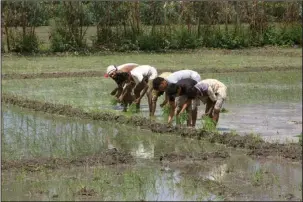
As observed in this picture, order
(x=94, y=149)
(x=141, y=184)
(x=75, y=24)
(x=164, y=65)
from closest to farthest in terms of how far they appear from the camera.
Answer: (x=141, y=184), (x=94, y=149), (x=164, y=65), (x=75, y=24)

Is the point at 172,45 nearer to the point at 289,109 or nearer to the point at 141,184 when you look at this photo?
the point at 289,109

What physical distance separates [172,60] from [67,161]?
45.0ft

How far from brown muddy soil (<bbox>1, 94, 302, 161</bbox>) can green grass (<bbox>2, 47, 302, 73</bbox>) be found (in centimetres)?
603

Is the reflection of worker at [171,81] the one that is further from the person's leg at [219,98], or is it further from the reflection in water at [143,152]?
the reflection in water at [143,152]

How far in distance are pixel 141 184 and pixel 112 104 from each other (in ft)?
20.5

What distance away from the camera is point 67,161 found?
9.10 m

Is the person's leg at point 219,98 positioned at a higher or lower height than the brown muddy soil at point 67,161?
higher

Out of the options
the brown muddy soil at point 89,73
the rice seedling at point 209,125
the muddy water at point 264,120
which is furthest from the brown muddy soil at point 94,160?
the brown muddy soil at point 89,73

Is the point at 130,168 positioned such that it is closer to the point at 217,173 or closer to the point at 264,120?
the point at 217,173

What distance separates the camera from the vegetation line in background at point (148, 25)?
2420cm

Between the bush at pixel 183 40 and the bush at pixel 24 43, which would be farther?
the bush at pixel 183 40

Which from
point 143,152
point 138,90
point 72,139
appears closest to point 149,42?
point 138,90

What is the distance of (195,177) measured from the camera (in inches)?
326

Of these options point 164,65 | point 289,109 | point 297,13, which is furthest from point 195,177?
point 297,13
